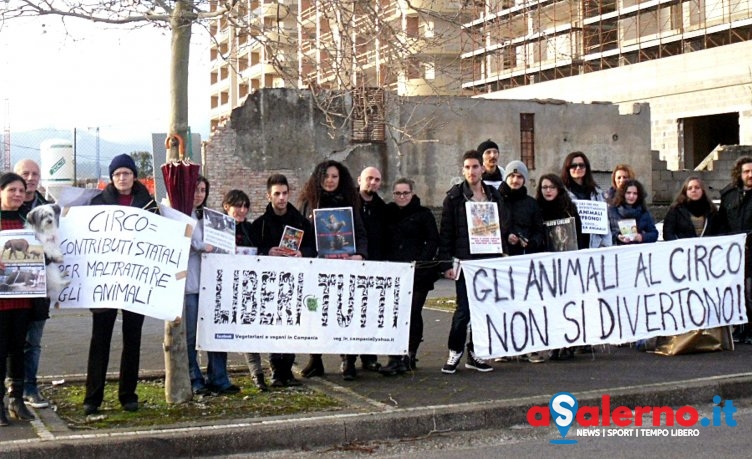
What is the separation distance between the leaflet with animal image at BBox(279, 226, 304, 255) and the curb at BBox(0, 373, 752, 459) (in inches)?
69.4

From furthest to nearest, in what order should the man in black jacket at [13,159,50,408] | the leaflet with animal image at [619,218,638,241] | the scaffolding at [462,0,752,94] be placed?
the scaffolding at [462,0,752,94] < the leaflet with animal image at [619,218,638,241] < the man in black jacket at [13,159,50,408]

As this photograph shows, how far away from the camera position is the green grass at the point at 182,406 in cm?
693

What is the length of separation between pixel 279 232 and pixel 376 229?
3.46 feet

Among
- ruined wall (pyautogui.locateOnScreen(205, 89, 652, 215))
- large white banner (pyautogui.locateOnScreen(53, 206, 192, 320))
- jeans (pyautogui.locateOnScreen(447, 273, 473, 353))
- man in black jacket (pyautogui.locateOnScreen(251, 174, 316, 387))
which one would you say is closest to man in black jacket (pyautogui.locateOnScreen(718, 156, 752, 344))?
jeans (pyautogui.locateOnScreen(447, 273, 473, 353))

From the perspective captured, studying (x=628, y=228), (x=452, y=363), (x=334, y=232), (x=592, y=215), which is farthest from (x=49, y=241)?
(x=628, y=228)

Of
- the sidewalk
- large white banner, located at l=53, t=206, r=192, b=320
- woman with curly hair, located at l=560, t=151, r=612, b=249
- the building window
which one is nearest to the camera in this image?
the sidewalk

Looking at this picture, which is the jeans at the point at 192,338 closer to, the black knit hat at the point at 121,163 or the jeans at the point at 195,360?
the jeans at the point at 195,360

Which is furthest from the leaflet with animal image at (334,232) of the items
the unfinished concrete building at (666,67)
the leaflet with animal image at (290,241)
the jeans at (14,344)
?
the unfinished concrete building at (666,67)

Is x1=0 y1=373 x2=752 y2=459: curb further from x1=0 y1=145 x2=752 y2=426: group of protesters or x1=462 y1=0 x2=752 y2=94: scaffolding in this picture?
x1=462 y1=0 x2=752 y2=94: scaffolding

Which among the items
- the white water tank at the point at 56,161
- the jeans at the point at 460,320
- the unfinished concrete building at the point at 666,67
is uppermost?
the unfinished concrete building at the point at 666,67

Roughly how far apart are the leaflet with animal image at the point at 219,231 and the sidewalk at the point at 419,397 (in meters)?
1.54

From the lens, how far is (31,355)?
24.1 ft

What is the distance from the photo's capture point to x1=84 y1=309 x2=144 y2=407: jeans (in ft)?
23.3

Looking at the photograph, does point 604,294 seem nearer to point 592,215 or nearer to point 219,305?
point 592,215
